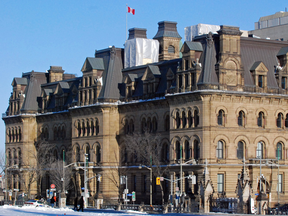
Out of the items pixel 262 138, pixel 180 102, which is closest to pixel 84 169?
pixel 180 102

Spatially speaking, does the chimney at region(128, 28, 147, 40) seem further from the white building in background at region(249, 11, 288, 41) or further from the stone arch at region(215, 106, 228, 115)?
the stone arch at region(215, 106, 228, 115)

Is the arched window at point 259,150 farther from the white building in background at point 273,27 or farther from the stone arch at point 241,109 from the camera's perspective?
the white building in background at point 273,27

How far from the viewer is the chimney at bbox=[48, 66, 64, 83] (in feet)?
462

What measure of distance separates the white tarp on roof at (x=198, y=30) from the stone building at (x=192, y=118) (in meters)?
5.50

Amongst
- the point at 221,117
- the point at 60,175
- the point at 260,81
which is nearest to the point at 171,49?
the point at 60,175

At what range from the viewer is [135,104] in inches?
4402

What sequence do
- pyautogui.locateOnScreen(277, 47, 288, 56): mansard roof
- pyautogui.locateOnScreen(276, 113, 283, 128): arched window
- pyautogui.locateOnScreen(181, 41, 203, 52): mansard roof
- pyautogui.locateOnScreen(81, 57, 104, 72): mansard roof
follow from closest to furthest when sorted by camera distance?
pyautogui.locateOnScreen(181, 41, 203, 52): mansard roof < pyautogui.locateOnScreen(276, 113, 283, 128): arched window < pyautogui.locateOnScreen(277, 47, 288, 56): mansard roof < pyautogui.locateOnScreen(81, 57, 104, 72): mansard roof

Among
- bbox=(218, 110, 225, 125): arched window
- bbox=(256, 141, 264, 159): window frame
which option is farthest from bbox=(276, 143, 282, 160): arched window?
bbox=(218, 110, 225, 125): arched window

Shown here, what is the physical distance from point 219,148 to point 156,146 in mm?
13315

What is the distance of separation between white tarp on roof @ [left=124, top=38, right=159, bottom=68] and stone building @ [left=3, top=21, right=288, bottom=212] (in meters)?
1.34

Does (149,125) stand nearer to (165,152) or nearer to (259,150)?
(165,152)

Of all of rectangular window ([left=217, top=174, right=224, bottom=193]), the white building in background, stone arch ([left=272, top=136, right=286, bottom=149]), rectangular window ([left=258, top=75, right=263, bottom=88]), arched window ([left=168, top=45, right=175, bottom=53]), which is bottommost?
rectangular window ([left=217, top=174, right=224, bottom=193])

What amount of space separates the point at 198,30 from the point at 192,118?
32927mm

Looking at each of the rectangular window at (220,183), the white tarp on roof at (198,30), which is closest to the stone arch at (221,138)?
the rectangular window at (220,183)
